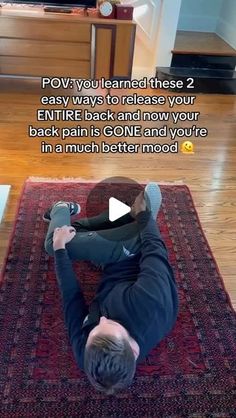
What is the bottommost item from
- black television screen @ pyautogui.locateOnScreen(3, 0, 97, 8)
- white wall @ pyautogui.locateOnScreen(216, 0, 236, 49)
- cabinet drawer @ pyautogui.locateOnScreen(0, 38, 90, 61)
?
cabinet drawer @ pyautogui.locateOnScreen(0, 38, 90, 61)

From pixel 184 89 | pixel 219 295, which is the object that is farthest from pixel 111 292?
pixel 184 89

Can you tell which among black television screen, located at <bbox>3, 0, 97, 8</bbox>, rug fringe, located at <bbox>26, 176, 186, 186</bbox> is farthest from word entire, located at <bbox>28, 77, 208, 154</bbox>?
black television screen, located at <bbox>3, 0, 97, 8</bbox>

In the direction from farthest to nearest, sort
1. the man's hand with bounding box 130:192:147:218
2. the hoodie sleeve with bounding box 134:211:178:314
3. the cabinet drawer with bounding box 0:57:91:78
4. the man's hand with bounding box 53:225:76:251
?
the cabinet drawer with bounding box 0:57:91:78, the man's hand with bounding box 130:192:147:218, the man's hand with bounding box 53:225:76:251, the hoodie sleeve with bounding box 134:211:178:314

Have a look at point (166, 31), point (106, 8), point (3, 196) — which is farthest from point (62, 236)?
point (166, 31)

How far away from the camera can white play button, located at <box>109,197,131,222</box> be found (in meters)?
1.41

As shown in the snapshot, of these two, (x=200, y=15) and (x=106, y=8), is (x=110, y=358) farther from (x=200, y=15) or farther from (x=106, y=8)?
(x=200, y=15)

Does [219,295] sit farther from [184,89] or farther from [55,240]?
[184,89]

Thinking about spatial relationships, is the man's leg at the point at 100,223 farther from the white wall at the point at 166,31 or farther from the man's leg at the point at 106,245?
the white wall at the point at 166,31

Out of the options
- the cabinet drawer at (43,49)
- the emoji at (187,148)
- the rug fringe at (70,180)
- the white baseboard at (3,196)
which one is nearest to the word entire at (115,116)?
the emoji at (187,148)

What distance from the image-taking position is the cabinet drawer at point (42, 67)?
8.80 ft

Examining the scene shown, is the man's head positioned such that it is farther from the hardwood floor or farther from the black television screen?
the black television screen

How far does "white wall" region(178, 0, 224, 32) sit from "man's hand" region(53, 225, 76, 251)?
3.43 m

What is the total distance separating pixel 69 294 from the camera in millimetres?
1061

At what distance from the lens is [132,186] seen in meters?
1.82
